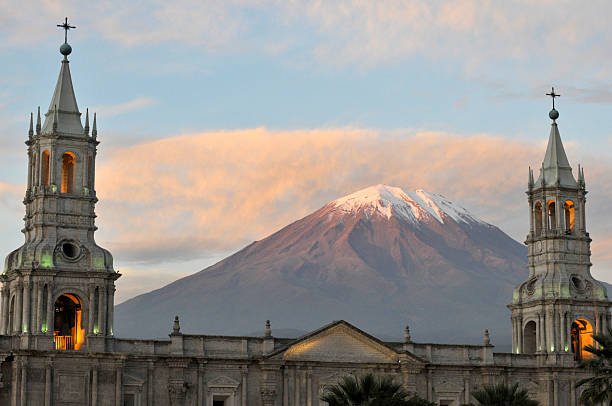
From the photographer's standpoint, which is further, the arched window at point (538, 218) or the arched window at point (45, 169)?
the arched window at point (538, 218)

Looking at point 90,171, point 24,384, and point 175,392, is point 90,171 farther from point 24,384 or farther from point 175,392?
point 175,392

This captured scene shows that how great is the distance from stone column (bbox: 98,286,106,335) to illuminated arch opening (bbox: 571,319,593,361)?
35.8 metres

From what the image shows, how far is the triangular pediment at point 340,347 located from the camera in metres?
78.0

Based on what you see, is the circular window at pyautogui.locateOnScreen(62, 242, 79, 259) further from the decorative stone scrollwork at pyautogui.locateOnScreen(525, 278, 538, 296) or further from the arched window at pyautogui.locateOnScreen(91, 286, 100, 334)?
the decorative stone scrollwork at pyautogui.locateOnScreen(525, 278, 538, 296)

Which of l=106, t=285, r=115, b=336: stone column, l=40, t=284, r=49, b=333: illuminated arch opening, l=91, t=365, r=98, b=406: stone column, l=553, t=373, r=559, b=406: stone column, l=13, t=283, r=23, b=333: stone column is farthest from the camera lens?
l=553, t=373, r=559, b=406: stone column

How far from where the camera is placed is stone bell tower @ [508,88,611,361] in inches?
3383

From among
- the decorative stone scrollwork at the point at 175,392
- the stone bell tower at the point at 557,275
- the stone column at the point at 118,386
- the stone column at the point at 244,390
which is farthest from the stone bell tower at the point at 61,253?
the stone bell tower at the point at 557,275

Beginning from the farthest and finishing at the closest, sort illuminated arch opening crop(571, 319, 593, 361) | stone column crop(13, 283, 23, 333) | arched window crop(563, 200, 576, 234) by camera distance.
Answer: illuminated arch opening crop(571, 319, 593, 361), arched window crop(563, 200, 576, 234), stone column crop(13, 283, 23, 333)

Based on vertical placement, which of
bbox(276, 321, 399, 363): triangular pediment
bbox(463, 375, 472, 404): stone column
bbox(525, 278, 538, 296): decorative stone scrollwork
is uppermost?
bbox(525, 278, 538, 296): decorative stone scrollwork

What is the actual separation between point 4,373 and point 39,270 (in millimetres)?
6303

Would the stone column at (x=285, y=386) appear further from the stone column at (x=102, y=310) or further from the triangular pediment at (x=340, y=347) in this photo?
the stone column at (x=102, y=310)

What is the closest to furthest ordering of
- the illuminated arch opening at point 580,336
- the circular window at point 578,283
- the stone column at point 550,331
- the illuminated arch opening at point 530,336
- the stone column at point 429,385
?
1. the stone column at point 429,385
2. the stone column at point 550,331
3. the circular window at point 578,283
4. the illuminated arch opening at point 580,336
5. the illuminated arch opening at point 530,336

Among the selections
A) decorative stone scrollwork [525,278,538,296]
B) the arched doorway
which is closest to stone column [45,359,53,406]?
the arched doorway

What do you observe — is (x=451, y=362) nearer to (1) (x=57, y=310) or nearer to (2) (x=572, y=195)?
(2) (x=572, y=195)
